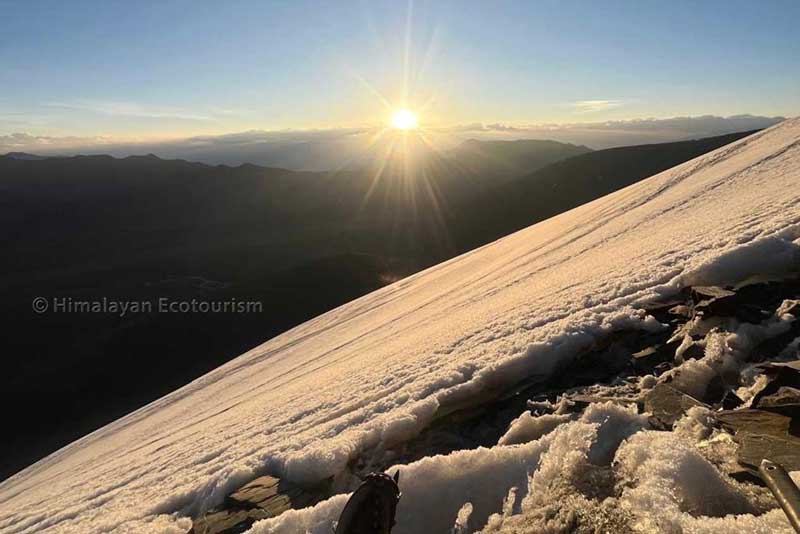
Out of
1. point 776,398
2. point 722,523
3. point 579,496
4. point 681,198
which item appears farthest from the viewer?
point 681,198

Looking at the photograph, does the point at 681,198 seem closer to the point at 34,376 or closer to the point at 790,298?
the point at 790,298

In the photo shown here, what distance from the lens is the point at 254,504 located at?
10.2ft

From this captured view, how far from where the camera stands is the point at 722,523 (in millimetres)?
1725

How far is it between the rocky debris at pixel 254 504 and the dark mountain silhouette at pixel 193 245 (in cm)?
3509

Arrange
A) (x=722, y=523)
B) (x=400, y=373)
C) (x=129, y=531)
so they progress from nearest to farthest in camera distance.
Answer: (x=722, y=523) → (x=129, y=531) → (x=400, y=373)

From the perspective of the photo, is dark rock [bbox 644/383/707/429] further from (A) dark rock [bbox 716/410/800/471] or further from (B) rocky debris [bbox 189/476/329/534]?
(B) rocky debris [bbox 189/476/329/534]

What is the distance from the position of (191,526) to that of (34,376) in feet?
150

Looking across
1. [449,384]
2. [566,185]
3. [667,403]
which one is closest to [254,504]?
[449,384]

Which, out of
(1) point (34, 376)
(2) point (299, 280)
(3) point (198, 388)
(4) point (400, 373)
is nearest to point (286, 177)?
(2) point (299, 280)

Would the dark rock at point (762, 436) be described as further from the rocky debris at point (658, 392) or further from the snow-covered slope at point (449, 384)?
the snow-covered slope at point (449, 384)

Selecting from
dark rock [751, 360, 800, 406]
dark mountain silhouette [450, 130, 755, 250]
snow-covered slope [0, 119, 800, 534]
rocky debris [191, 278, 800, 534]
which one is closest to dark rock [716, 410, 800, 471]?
rocky debris [191, 278, 800, 534]

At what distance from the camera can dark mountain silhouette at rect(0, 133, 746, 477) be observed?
37.4m

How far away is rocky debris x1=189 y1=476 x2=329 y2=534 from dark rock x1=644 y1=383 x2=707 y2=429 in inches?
80.2

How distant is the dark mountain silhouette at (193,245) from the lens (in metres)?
37.4
